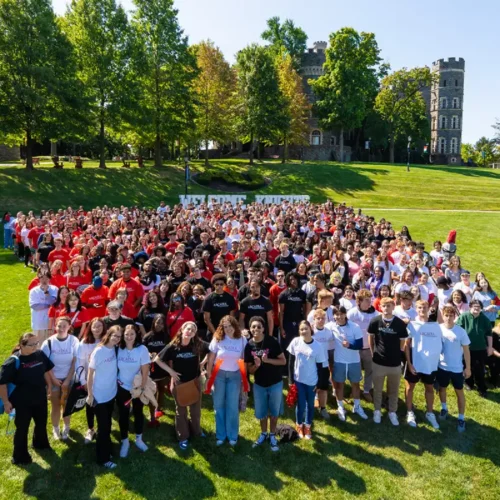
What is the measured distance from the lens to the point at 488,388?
24.3 feet

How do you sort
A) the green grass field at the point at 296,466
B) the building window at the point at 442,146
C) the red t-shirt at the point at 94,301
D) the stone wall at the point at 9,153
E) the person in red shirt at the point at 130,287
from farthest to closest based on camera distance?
the building window at the point at 442,146 → the stone wall at the point at 9,153 → the person in red shirt at the point at 130,287 → the red t-shirt at the point at 94,301 → the green grass field at the point at 296,466

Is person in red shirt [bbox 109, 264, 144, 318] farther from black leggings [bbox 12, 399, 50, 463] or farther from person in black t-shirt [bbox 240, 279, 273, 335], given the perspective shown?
black leggings [bbox 12, 399, 50, 463]

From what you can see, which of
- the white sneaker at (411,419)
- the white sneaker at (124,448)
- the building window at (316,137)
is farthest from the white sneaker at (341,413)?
the building window at (316,137)

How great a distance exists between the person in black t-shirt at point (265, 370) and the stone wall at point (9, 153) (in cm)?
5114

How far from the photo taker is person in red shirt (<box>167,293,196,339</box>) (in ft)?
21.7

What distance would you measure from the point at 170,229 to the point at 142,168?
2645cm

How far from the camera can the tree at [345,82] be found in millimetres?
50094

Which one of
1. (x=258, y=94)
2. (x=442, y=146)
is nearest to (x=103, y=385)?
(x=258, y=94)

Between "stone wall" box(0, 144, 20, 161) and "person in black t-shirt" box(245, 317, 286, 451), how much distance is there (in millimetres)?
51137

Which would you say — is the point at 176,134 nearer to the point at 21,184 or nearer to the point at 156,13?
the point at 156,13

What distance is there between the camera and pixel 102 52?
33406mm

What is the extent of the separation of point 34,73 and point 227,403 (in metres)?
30.8

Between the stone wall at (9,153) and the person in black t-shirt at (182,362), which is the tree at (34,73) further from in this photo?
the person in black t-shirt at (182,362)

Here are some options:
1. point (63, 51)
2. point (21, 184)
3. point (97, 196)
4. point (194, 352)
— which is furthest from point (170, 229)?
point (63, 51)
